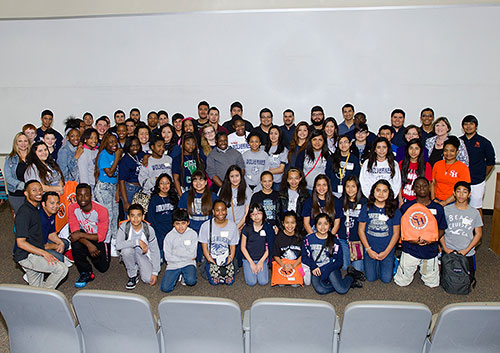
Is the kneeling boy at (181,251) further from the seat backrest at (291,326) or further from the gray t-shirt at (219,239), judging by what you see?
the seat backrest at (291,326)

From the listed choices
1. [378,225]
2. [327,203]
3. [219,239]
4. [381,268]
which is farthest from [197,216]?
[381,268]

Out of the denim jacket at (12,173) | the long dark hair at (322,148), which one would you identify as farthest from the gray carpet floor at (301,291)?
the long dark hair at (322,148)

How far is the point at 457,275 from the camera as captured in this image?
366cm

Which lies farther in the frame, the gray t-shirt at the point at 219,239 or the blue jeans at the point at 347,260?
the blue jeans at the point at 347,260

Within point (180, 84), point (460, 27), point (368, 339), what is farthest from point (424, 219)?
point (180, 84)

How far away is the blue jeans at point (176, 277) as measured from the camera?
12.3 ft

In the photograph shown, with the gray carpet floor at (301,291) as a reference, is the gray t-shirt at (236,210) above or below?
above

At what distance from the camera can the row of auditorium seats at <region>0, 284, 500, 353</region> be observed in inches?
77.7

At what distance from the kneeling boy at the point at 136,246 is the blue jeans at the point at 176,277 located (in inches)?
7.8

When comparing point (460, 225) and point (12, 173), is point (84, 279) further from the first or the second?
point (460, 225)

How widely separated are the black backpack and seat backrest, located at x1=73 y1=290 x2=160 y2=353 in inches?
111

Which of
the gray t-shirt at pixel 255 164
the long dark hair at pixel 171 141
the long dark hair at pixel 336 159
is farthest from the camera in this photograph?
the long dark hair at pixel 171 141

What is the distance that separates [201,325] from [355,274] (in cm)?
221

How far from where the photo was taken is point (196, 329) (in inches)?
83.0
